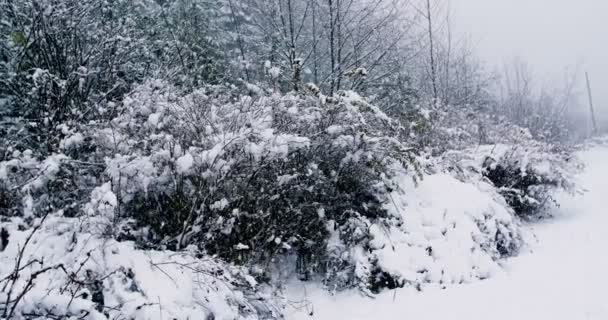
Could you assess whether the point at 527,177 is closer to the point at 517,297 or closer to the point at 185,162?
the point at 517,297

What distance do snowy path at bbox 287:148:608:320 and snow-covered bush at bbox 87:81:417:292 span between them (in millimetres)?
451

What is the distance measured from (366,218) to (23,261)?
122 inches

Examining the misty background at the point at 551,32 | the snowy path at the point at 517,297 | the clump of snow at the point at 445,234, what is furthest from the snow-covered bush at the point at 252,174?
the misty background at the point at 551,32

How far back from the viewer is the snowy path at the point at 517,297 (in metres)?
3.46

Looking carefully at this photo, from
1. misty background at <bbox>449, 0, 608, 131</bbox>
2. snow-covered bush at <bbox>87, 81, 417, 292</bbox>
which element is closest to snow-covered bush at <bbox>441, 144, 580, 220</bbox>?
snow-covered bush at <bbox>87, 81, 417, 292</bbox>

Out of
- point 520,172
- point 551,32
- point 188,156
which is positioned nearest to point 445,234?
point 520,172

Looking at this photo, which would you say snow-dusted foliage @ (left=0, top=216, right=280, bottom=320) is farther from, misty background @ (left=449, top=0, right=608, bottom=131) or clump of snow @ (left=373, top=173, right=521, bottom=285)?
misty background @ (left=449, top=0, right=608, bottom=131)

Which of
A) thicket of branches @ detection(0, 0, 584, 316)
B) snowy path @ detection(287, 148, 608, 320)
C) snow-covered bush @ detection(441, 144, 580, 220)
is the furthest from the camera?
snow-covered bush @ detection(441, 144, 580, 220)

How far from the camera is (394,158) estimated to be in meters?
5.19

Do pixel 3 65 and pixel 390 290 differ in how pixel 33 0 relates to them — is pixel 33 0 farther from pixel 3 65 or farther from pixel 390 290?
pixel 390 290

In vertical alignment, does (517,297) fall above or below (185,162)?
below

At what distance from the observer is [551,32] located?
207 feet

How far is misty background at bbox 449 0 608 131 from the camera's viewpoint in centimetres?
5306

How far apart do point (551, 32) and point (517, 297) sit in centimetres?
7145
